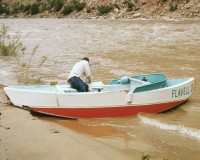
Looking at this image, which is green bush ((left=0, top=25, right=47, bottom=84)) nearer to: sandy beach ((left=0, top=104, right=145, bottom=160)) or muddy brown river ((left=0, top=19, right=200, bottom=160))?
muddy brown river ((left=0, top=19, right=200, bottom=160))

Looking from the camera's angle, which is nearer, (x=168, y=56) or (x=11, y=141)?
(x=11, y=141)

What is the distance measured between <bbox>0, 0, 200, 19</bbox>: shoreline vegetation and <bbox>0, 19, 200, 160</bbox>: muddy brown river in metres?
11.8

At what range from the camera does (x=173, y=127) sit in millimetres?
8398

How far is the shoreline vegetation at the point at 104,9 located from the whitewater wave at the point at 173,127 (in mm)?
32669

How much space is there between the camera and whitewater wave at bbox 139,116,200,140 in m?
7.89

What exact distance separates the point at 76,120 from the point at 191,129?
2.50 metres

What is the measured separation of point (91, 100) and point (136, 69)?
715 cm

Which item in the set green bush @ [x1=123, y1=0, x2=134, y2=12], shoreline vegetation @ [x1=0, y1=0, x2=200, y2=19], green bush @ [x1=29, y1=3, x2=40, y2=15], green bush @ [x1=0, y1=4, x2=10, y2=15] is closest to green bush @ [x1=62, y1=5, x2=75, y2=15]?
shoreline vegetation @ [x1=0, y1=0, x2=200, y2=19]

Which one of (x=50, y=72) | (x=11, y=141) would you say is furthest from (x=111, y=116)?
(x=50, y=72)

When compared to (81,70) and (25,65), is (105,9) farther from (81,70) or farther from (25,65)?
(81,70)

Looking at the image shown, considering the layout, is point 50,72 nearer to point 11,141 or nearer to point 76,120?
point 76,120

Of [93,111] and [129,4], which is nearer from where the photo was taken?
[93,111]

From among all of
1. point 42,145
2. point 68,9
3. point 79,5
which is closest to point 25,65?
point 42,145

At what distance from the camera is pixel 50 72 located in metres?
15.4
